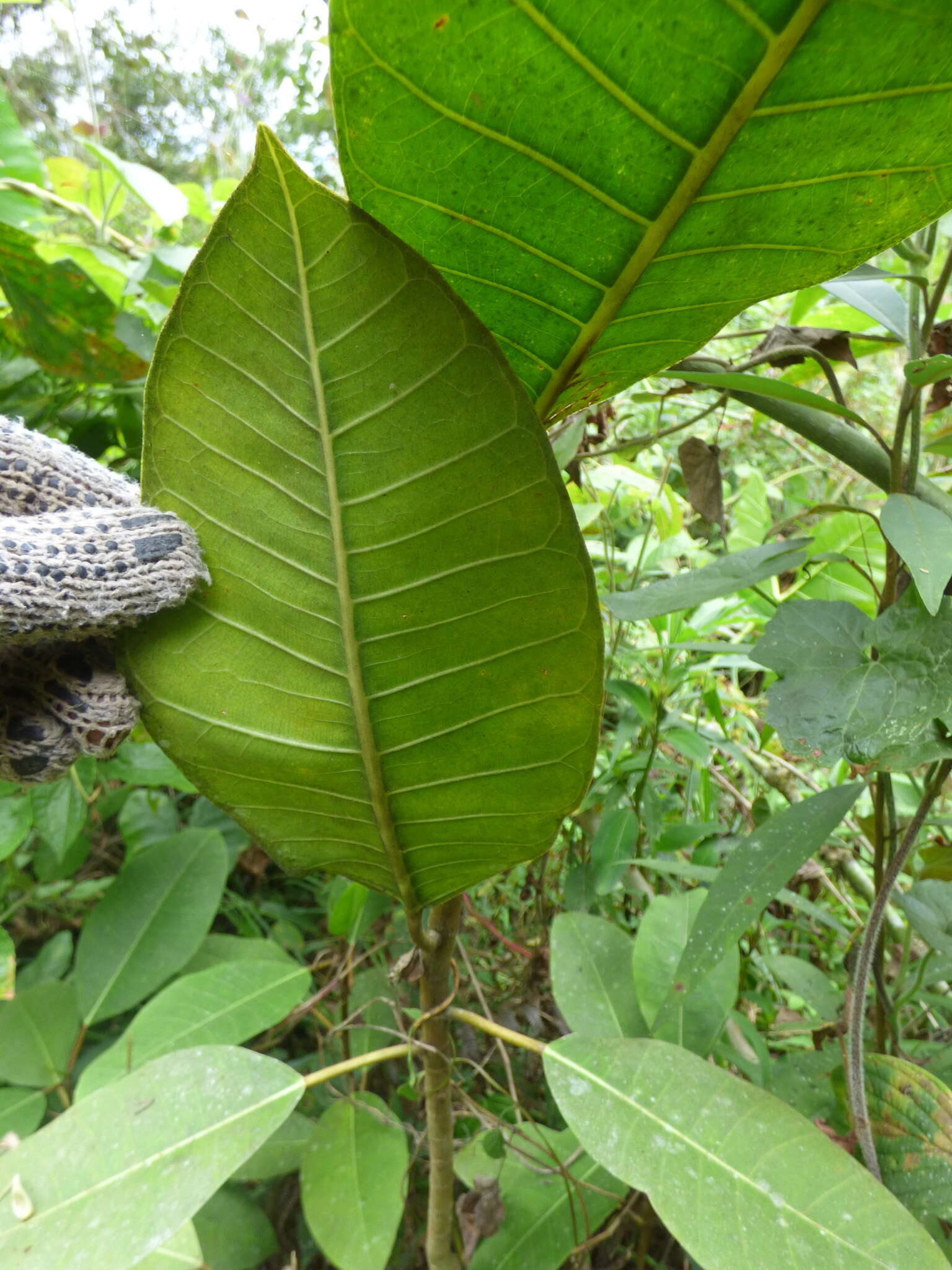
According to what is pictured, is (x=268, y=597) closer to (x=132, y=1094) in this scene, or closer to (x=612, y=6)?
(x=612, y=6)

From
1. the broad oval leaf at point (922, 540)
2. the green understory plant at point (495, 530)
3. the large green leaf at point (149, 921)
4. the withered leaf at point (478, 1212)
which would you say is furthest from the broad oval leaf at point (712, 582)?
the large green leaf at point (149, 921)

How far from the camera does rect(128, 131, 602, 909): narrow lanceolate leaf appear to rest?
12.1 inches

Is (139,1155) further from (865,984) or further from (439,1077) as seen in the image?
(865,984)

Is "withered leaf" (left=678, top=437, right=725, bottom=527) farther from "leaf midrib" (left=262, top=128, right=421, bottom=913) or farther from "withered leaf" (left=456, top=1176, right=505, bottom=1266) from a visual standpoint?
"withered leaf" (left=456, top=1176, right=505, bottom=1266)

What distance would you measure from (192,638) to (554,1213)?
0.68 m

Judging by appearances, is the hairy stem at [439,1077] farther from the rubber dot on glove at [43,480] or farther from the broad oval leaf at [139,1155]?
the rubber dot on glove at [43,480]

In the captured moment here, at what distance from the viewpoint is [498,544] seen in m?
0.35

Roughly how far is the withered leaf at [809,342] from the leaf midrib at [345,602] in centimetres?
49

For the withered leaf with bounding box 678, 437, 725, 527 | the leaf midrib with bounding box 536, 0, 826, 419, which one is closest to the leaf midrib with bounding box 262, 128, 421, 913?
the leaf midrib with bounding box 536, 0, 826, 419

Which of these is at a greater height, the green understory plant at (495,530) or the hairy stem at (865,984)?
the green understory plant at (495,530)

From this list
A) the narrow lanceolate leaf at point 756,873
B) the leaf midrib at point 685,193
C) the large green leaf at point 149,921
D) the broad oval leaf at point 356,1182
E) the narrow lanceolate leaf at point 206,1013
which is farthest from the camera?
the large green leaf at point 149,921

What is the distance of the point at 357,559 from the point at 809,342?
542 mm

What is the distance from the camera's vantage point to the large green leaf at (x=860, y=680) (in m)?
0.49

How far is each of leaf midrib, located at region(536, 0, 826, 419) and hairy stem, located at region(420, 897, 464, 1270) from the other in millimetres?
347
